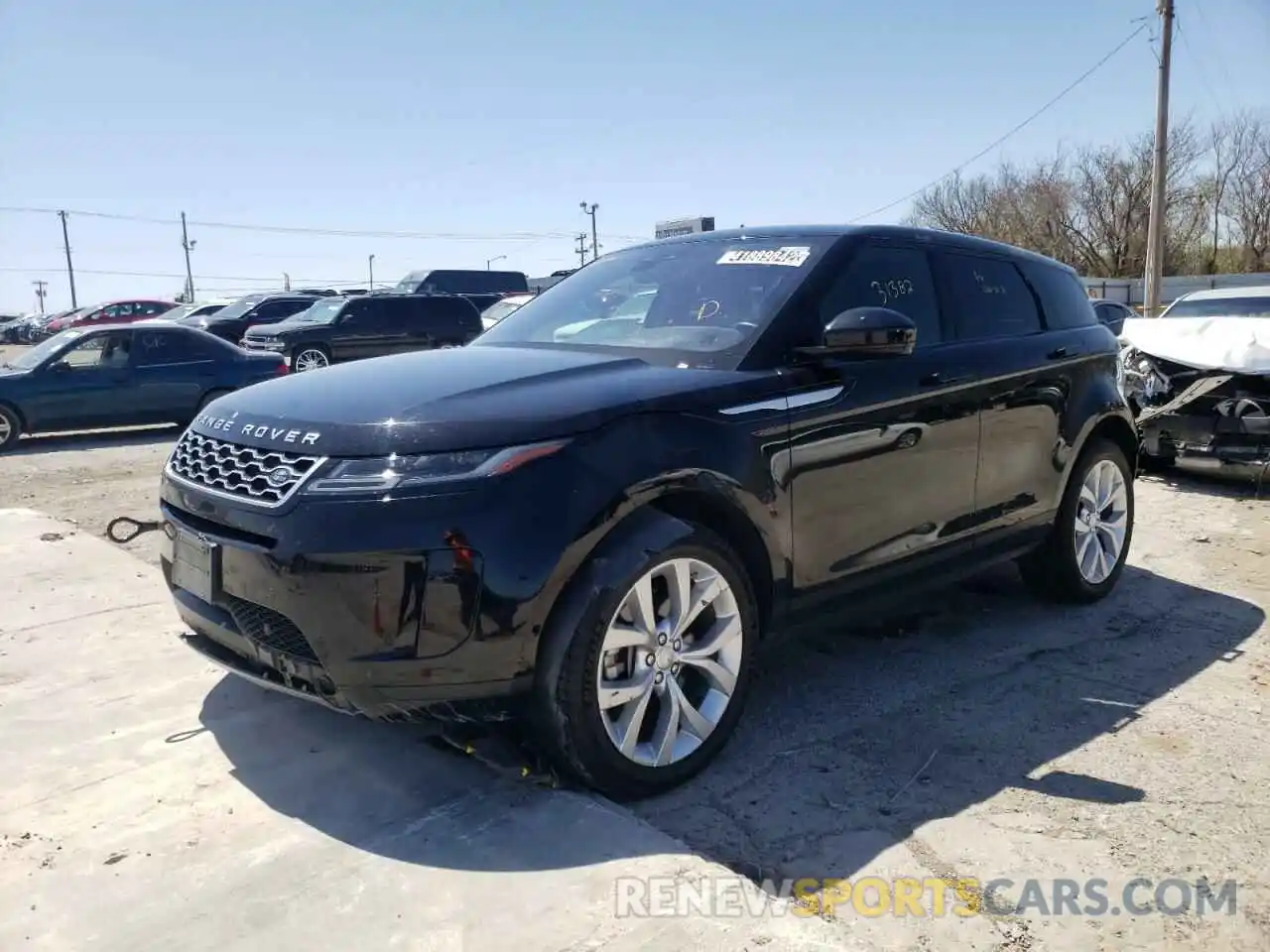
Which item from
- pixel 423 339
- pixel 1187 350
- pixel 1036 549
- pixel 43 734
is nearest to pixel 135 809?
pixel 43 734

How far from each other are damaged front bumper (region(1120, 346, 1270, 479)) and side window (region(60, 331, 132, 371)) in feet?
35.9

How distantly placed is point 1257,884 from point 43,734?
12.5 ft

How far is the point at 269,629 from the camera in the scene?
117 inches

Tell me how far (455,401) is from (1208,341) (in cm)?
743

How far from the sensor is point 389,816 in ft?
9.91

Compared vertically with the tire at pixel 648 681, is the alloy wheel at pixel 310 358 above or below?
above

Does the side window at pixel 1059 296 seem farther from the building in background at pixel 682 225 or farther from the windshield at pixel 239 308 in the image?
the windshield at pixel 239 308

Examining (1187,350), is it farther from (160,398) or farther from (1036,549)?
(160,398)

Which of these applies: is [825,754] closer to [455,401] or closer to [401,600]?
[401,600]

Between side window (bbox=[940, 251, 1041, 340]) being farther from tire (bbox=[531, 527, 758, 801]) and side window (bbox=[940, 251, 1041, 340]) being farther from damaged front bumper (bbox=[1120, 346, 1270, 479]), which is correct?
damaged front bumper (bbox=[1120, 346, 1270, 479])

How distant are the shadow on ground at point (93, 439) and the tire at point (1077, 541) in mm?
10318

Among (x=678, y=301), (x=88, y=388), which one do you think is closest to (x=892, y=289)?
(x=678, y=301)

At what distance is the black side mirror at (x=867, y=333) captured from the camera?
3516 mm

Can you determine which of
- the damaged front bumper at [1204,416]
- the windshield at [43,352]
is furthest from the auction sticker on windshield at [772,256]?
the windshield at [43,352]
